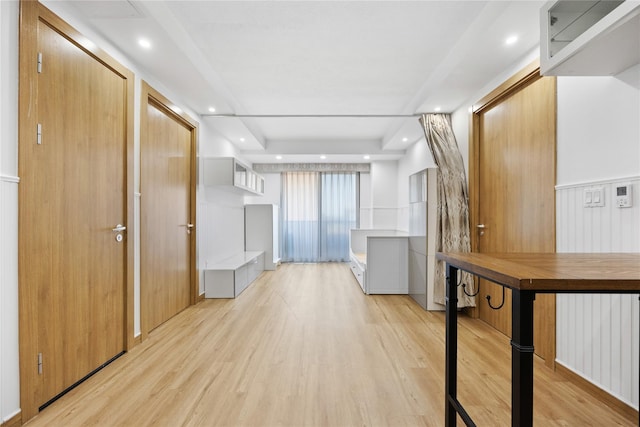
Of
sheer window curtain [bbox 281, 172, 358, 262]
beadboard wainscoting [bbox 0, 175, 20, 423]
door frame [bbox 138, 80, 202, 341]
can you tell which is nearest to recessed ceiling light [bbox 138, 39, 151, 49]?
door frame [bbox 138, 80, 202, 341]

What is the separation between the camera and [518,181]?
2.55 metres

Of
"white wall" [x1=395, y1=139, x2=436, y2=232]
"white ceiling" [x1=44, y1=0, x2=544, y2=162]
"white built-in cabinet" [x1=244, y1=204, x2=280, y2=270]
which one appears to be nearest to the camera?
"white ceiling" [x1=44, y1=0, x2=544, y2=162]

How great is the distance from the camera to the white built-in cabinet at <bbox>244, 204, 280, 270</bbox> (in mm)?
5805

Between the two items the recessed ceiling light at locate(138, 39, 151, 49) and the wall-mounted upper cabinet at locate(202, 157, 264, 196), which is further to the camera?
the wall-mounted upper cabinet at locate(202, 157, 264, 196)

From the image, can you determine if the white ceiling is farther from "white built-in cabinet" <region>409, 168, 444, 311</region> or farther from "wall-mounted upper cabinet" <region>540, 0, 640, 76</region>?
"white built-in cabinet" <region>409, 168, 444, 311</region>

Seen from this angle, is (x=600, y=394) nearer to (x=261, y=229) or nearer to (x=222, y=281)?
(x=222, y=281)

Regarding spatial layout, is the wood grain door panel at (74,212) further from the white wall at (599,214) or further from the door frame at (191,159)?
the white wall at (599,214)

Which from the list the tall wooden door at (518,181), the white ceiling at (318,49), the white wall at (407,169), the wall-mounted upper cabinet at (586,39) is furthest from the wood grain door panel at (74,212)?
the white wall at (407,169)

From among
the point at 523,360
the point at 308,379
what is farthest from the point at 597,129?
the point at 308,379

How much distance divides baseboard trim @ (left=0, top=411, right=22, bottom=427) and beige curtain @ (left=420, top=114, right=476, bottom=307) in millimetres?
3296

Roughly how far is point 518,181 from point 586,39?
1.39 m

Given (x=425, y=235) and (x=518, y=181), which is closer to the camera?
(x=518, y=181)

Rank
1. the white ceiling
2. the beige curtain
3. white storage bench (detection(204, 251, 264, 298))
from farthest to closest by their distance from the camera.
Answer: white storage bench (detection(204, 251, 264, 298)), the beige curtain, the white ceiling

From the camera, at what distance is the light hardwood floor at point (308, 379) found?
5.24 ft
